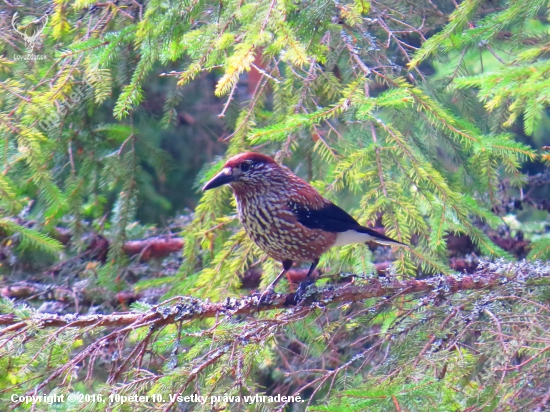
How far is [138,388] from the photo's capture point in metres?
2.38

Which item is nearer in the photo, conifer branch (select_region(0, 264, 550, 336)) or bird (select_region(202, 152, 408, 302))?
conifer branch (select_region(0, 264, 550, 336))

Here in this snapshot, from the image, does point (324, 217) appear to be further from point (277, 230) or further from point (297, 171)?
point (297, 171)

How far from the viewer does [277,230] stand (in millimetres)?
3598

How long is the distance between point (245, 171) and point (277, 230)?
0.44 meters

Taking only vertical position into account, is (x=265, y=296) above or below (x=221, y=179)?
below

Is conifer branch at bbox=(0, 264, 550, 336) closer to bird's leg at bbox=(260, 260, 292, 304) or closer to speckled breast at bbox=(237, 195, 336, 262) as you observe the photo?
bird's leg at bbox=(260, 260, 292, 304)

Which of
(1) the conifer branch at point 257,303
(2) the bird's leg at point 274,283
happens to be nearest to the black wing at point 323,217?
(2) the bird's leg at point 274,283

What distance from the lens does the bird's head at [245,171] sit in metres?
3.48

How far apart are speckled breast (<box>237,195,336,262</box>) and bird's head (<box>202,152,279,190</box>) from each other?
4.8 inches

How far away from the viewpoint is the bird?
3.54 metres

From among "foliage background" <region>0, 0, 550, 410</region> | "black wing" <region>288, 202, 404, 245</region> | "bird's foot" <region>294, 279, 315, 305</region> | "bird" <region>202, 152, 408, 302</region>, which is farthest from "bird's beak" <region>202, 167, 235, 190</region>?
"bird's foot" <region>294, 279, 315, 305</region>

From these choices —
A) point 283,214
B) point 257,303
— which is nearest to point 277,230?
point 283,214

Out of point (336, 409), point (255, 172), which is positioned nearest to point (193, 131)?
point (255, 172)

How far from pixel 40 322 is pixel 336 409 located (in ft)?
4.71
